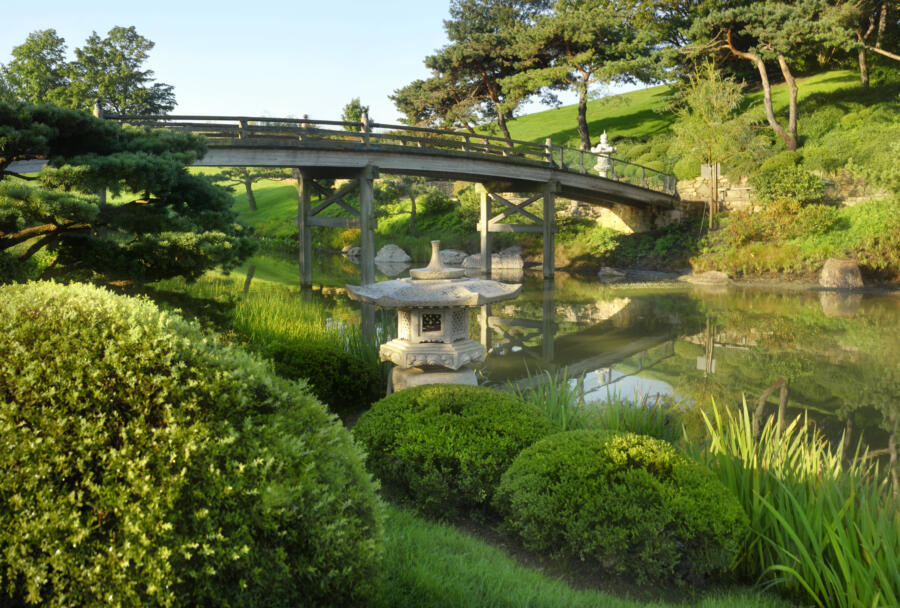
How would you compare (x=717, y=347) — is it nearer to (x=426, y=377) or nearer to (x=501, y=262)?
(x=426, y=377)

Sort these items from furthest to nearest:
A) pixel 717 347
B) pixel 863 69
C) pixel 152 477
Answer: pixel 863 69 < pixel 717 347 < pixel 152 477

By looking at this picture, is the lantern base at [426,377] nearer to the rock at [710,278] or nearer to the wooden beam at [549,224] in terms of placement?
the wooden beam at [549,224]

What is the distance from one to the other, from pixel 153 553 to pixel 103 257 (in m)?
5.76

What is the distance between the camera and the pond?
27.3 feet

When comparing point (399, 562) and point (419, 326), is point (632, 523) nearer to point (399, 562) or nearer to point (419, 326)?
point (399, 562)

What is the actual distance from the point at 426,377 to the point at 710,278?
18.4 m

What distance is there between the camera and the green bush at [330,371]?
762 cm

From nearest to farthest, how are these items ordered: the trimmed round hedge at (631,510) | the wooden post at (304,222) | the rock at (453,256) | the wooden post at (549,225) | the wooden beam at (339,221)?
the trimmed round hedge at (631,510), the wooden beam at (339,221), the wooden post at (304,222), the wooden post at (549,225), the rock at (453,256)

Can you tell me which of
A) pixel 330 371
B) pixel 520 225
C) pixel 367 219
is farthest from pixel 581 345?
pixel 520 225

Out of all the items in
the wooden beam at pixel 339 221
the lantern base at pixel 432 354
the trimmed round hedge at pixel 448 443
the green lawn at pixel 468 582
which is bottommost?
the green lawn at pixel 468 582

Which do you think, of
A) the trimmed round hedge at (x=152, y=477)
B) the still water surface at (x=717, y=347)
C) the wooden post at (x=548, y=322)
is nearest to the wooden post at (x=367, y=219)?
the still water surface at (x=717, y=347)

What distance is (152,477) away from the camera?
2.15 metres

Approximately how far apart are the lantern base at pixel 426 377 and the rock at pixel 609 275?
57.5 feet

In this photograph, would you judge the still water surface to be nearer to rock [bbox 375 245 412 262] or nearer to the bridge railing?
the bridge railing
